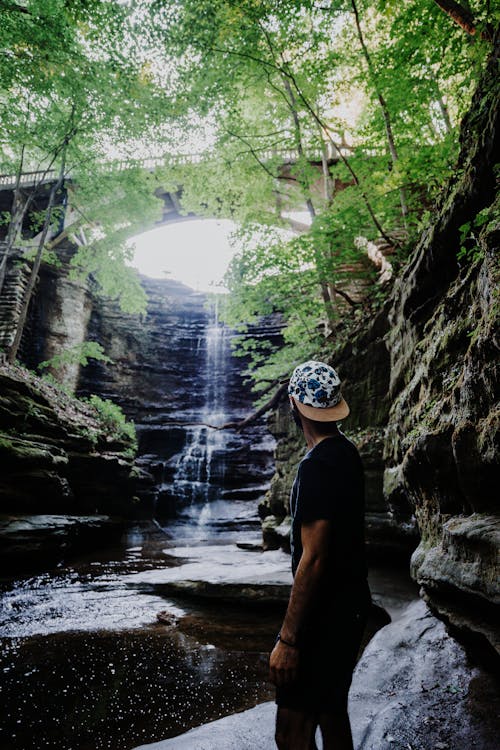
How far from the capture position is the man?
1.62 metres

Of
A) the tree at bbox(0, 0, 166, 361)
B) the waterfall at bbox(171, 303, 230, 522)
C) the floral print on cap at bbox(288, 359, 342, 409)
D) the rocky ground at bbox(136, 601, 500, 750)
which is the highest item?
the tree at bbox(0, 0, 166, 361)

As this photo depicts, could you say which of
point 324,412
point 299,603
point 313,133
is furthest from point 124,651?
point 313,133

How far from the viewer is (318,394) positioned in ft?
6.62

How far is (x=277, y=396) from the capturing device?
36.6ft

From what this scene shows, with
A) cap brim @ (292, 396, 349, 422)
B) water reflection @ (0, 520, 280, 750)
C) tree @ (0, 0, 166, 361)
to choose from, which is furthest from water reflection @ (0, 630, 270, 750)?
tree @ (0, 0, 166, 361)

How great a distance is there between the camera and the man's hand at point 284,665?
1603 mm

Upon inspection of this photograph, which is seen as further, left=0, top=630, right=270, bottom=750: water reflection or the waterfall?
the waterfall

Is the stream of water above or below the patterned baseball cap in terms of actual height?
below

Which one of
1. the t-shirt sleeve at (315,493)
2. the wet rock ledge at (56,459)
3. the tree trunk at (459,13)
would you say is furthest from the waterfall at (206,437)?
the tree trunk at (459,13)

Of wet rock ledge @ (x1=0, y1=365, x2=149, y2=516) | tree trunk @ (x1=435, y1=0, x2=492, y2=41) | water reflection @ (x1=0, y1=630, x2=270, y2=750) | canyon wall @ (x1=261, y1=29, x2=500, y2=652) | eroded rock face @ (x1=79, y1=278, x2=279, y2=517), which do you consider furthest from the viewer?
eroded rock face @ (x1=79, y1=278, x2=279, y2=517)

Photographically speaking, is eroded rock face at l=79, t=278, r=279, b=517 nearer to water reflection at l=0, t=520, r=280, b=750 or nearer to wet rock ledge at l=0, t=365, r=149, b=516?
wet rock ledge at l=0, t=365, r=149, b=516

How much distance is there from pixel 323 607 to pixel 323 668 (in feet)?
0.77

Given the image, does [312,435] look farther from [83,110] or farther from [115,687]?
[83,110]

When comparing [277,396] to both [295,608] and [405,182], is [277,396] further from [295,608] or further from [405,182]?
[295,608]
